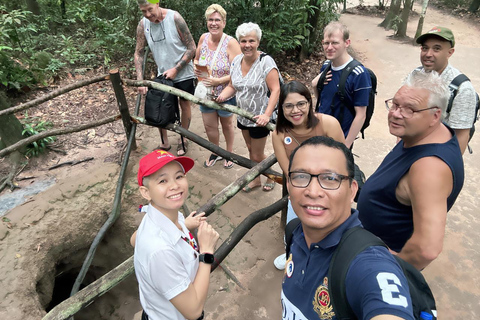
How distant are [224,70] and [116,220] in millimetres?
2322

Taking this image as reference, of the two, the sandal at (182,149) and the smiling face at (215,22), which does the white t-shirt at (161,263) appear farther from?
the sandal at (182,149)

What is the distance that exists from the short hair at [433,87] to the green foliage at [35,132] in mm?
4703

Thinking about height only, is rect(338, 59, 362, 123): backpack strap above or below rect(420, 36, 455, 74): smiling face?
below

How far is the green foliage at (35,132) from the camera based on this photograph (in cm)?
437

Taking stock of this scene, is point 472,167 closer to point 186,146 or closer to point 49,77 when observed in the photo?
point 186,146

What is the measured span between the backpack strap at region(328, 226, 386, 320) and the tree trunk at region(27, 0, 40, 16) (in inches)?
394

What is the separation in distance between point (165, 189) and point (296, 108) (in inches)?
49.4

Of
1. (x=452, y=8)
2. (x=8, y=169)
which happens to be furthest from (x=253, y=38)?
(x=452, y=8)

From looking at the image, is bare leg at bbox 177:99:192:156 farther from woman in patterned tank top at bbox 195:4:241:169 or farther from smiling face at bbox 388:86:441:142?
smiling face at bbox 388:86:441:142

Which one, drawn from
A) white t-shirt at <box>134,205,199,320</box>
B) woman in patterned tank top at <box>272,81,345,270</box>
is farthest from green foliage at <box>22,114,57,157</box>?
white t-shirt at <box>134,205,199,320</box>

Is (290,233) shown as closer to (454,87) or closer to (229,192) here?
(229,192)

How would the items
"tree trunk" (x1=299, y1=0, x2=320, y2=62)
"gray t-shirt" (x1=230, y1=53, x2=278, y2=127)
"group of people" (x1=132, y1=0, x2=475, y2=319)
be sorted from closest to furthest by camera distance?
"group of people" (x1=132, y1=0, x2=475, y2=319) → "gray t-shirt" (x1=230, y1=53, x2=278, y2=127) → "tree trunk" (x1=299, y1=0, x2=320, y2=62)

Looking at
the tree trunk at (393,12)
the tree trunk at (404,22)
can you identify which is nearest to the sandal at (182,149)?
the tree trunk at (404,22)

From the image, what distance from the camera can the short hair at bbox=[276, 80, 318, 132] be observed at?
2328mm
